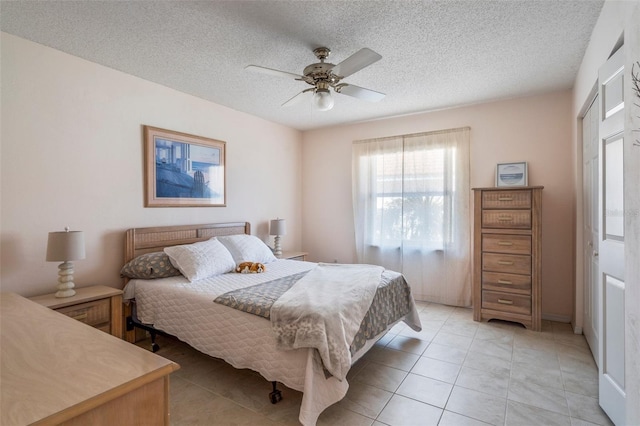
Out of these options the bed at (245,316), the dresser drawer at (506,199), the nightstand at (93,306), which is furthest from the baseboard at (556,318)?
the nightstand at (93,306)

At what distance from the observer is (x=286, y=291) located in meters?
2.41

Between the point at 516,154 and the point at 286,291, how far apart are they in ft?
10.4

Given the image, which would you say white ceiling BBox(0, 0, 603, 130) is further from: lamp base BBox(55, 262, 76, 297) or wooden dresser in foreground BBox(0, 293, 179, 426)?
wooden dresser in foreground BBox(0, 293, 179, 426)

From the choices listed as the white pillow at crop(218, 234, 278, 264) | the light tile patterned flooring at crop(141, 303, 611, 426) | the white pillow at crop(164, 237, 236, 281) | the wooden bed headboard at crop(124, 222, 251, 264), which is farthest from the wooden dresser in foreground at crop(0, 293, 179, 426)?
the white pillow at crop(218, 234, 278, 264)

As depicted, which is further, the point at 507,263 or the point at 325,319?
the point at 507,263

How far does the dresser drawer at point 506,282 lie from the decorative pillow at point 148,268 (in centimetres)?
328

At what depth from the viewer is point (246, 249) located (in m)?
3.52

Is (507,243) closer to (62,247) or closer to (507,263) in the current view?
(507,263)

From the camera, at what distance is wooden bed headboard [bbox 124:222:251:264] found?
298 cm

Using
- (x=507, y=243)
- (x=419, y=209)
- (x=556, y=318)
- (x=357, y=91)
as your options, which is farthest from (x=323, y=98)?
(x=556, y=318)

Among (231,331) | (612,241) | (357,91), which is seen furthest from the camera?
(357,91)

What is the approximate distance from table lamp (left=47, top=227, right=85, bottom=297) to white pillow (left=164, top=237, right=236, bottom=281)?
2.42ft

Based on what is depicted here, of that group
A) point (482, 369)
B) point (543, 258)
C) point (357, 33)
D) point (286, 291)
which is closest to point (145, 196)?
point (286, 291)

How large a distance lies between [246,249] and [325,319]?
185cm
